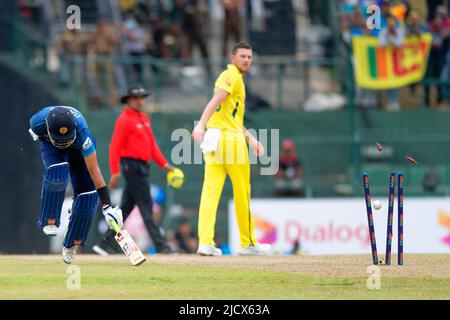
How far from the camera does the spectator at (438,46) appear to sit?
28203mm

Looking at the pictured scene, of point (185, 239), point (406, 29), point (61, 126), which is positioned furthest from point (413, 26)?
point (61, 126)

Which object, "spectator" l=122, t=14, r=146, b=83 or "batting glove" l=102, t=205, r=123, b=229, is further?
"spectator" l=122, t=14, r=146, b=83

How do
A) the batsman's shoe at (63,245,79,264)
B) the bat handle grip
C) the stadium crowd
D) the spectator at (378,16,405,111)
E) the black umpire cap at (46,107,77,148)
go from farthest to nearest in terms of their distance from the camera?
the stadium crowd → the spectator at (378,16,405,111) → the batsman's shoe at (63,245,79,264) → the bat handle grip → the black umpire cap at (46,107,77,148)

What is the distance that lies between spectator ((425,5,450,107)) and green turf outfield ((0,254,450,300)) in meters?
12.4

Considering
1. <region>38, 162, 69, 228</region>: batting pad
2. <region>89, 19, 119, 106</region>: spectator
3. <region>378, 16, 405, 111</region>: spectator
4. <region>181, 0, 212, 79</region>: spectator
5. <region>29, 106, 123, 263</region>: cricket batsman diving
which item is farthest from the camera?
<region>181, 0, 212, 79</region>: spectator

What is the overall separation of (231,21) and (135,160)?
450 inches

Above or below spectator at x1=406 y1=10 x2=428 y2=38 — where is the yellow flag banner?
below

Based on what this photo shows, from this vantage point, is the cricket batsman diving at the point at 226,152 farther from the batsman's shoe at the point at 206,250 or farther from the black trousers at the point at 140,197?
the black trousers at the point at 140,197

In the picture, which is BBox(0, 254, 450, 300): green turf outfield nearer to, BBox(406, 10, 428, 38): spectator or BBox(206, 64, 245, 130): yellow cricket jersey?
BBox(206, 64, 245, 130): yellow cricket jersey

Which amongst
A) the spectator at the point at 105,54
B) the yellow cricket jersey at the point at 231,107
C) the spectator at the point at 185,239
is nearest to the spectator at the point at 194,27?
the spectator at the point at 105,54

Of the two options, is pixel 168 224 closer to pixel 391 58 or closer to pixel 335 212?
pixel 335 212

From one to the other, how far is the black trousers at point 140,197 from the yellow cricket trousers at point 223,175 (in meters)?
2.29

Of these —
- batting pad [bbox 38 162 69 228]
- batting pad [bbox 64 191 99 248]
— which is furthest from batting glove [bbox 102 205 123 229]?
batting pad [bbox 38 162 69 228]

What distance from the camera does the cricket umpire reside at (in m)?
19.1
